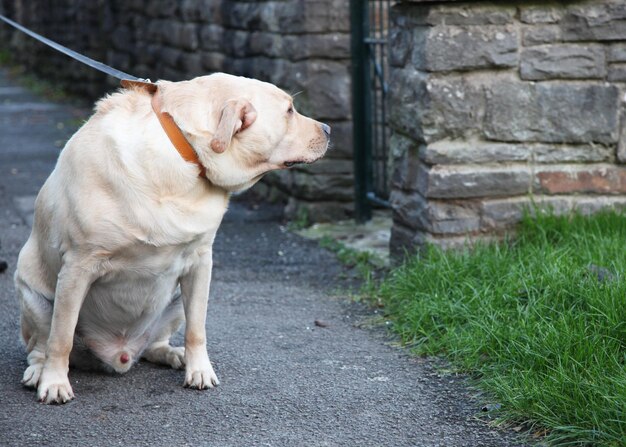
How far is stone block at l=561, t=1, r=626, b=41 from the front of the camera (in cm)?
510

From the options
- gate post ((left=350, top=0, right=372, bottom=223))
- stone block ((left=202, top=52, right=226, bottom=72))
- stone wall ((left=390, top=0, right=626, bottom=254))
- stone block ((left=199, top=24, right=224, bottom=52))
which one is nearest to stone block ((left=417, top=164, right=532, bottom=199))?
stone wall ((left=390, top=0, right=626, bottom=254))

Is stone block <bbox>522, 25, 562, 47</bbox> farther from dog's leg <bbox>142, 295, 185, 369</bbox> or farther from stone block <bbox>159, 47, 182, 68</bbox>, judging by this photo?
stone block <bbox>159, 47, 182, 68</bbox>

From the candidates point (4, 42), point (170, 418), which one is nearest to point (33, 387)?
point (170, 418)

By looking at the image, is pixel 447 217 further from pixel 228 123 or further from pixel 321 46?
pixel 321 46

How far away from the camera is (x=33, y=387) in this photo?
3.84 meters

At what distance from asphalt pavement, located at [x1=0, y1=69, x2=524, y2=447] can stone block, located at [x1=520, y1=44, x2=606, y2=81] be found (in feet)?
5.19

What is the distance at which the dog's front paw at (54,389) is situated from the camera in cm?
368

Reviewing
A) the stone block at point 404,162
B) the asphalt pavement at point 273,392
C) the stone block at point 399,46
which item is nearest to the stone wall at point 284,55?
the stone block at point 399,46

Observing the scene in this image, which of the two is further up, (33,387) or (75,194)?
(75,194)

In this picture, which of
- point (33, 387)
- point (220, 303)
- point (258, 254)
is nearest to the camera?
point (33, 387)

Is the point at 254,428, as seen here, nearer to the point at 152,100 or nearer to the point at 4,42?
the point at 152,100

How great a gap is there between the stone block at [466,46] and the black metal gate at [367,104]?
5.57 ft

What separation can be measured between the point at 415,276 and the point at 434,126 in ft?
2.73

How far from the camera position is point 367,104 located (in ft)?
22.9
